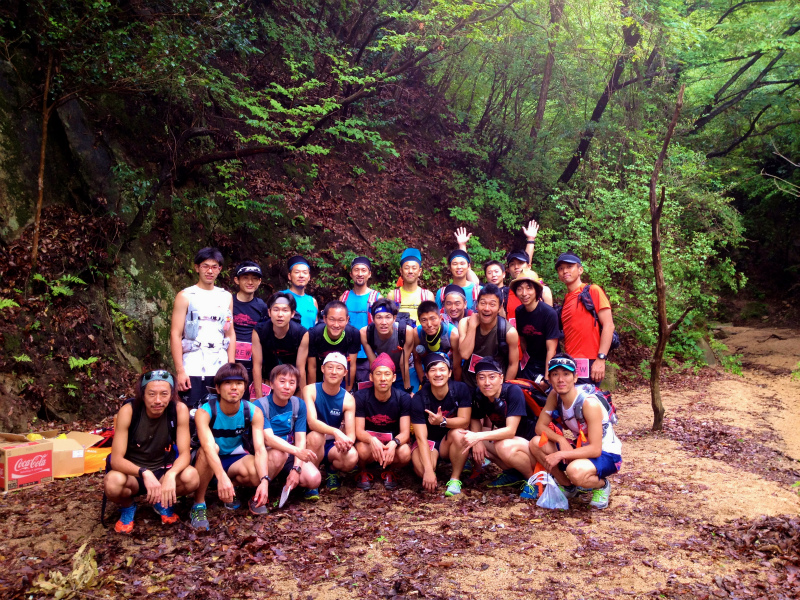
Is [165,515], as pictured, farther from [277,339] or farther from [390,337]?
[390,337]

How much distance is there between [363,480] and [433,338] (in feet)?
5.03

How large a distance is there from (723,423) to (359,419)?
6.00m

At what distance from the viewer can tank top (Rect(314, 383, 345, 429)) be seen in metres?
5.24

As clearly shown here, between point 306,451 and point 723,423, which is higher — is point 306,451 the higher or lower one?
the higher one

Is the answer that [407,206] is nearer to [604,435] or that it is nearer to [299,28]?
[299,28]

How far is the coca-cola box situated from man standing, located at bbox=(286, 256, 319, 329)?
2704 mm

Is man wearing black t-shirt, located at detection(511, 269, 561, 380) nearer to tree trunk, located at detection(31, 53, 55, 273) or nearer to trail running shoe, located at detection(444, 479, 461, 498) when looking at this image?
trail running shoe, located at detection(444, 479, 461, 498)

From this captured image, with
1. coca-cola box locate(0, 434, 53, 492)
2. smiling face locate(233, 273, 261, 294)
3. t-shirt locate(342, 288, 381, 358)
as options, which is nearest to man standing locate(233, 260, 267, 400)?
smiling face locate(233, 273, 261, 294)

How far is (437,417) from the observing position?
5195 mm

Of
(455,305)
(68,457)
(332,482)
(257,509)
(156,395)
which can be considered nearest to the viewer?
(156,395)

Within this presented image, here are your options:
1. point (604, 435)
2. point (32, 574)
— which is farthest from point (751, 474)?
point (32, 574)

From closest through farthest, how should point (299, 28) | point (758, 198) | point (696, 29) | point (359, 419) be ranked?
1. point (359, 419)
2. point (696, 29)
3. point (299, 28)
4. point (758, 198)

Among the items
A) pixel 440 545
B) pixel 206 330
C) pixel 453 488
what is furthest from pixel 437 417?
pixel 206 330

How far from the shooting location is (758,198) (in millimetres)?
18719
